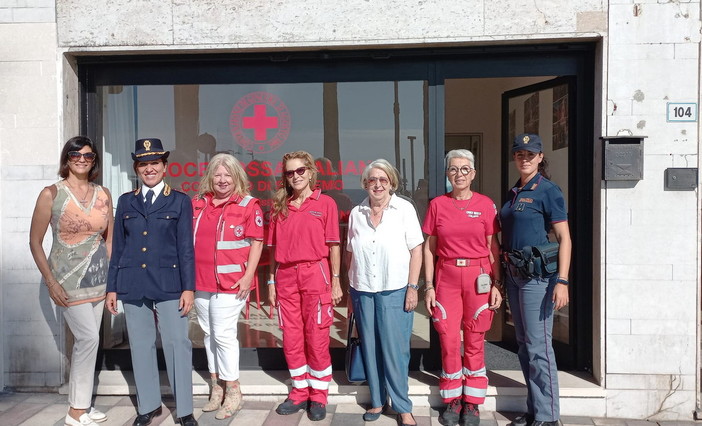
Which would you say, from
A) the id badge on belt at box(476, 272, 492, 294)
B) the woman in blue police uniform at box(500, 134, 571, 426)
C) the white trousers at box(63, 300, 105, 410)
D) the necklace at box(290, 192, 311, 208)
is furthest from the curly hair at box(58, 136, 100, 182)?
the woman in blue police uniform at box(500, 134, 571, 426)

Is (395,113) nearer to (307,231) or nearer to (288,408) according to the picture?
(307,231)

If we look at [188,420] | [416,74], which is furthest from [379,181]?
[188,420]

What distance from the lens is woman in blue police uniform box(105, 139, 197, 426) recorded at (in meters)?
3.57

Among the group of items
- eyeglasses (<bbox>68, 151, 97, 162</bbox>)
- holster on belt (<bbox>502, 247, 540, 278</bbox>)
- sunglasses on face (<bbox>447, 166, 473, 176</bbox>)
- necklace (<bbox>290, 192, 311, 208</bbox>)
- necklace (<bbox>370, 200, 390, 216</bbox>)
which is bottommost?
holster on belt (<bbox>502, 247, 540, 278</bbox>)

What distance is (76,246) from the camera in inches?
143

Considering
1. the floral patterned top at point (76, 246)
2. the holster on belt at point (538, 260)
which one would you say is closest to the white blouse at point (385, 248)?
the holster on belt at point (538, 260)

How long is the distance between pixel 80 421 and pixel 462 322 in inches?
104

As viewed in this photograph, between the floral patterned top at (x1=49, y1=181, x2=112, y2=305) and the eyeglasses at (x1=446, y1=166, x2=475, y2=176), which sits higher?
the eyeglasses at (x1=446, y1=166, x2=475, y2=176)

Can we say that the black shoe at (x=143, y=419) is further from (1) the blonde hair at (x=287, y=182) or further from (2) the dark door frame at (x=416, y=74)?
(1) the blonde hair at (x=287, y=182)

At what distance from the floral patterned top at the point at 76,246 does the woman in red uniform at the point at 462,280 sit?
7.18ft

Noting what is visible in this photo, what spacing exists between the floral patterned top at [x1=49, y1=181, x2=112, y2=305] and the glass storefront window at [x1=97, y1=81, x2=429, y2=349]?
1077 mm

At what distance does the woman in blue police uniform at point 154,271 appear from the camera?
3574 millimetres

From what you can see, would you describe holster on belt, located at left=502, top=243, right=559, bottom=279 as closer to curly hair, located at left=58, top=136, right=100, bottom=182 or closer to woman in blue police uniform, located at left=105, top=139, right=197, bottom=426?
woman in blue police uniform, located at left=105, top=139, right=197, bottom=426

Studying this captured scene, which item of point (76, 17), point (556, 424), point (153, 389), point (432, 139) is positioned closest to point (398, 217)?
point (432, 139)
